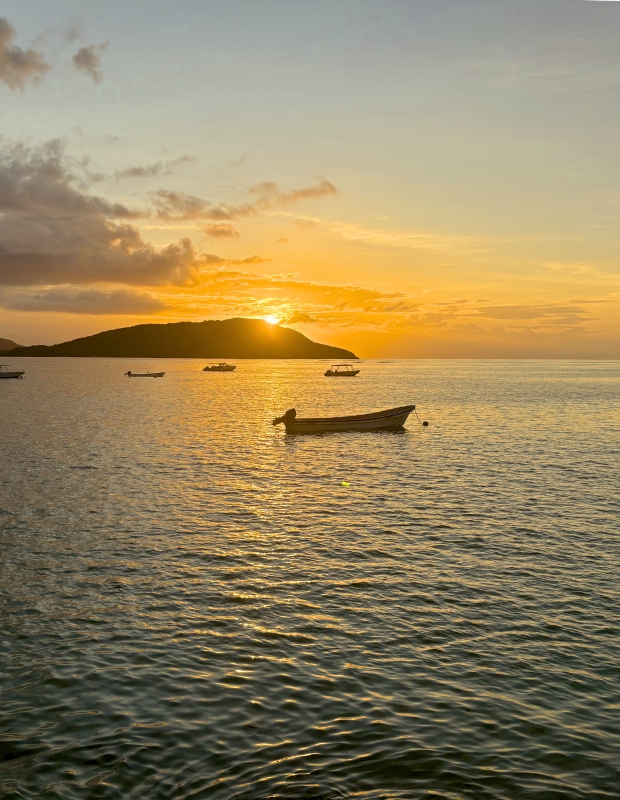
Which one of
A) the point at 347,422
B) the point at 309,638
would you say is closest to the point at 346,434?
the point at 347,422

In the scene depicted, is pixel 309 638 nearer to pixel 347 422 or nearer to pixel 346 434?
pixel 346 434

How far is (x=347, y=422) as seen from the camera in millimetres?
73062

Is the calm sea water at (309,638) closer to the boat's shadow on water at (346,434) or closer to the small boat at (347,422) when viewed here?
the boat's shadow on water at (346,434)

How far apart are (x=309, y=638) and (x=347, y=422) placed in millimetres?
55217

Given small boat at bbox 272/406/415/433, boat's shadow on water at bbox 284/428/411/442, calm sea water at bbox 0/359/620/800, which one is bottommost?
calm sea water at bbox 0/359/620/800

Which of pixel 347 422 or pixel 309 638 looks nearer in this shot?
pixel 309 638

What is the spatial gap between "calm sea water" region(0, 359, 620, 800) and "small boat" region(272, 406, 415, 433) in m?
27.2

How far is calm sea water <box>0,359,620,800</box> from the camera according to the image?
12.3 m

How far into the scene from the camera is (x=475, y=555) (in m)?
26.1

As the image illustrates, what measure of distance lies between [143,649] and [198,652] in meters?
1.51

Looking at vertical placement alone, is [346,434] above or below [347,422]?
below

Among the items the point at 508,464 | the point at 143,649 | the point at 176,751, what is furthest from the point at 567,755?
the point at 508,464

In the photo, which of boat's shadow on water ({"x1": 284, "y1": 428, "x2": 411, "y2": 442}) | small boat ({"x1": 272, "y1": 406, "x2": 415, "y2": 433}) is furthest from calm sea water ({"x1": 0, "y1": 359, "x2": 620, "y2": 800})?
small boat ({"x1": 272, "y1": 406, "x2": 415, "y2": 433})

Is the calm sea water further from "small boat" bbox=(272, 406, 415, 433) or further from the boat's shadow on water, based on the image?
"small boat" bbox=(272, 406, 415, 433)
